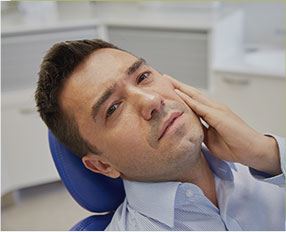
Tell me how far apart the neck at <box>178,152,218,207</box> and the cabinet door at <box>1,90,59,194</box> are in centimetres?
139

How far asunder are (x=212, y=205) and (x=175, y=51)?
123 cm

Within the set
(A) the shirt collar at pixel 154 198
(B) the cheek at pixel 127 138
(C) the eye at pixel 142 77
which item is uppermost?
(C) the eye at pixel 142 77

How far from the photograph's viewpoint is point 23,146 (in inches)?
88.5

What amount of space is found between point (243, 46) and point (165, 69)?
19.4 inches

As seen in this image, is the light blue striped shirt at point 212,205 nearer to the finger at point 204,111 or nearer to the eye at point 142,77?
the finger at point 204,111

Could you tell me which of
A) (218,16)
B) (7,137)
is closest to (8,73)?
(7,137)

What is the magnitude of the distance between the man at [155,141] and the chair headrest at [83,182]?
33 mm

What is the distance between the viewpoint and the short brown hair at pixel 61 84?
824mm

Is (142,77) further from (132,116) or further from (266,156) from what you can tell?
(266,156)

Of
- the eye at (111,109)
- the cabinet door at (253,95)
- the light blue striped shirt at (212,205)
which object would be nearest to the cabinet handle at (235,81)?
the cabinet door at (253,95)

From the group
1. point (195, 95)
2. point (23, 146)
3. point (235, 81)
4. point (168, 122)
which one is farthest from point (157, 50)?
point (168, 122)

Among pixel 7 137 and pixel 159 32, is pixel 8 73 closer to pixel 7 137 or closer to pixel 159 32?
pixel 7 137

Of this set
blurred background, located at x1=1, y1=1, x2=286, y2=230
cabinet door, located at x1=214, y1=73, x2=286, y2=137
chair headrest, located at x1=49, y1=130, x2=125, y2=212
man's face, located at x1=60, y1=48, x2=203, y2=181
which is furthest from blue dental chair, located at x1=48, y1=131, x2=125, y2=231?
cabinet door, located at x1=214, y1=73, x2=286, y2=137

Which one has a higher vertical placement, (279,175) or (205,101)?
(205,101)
